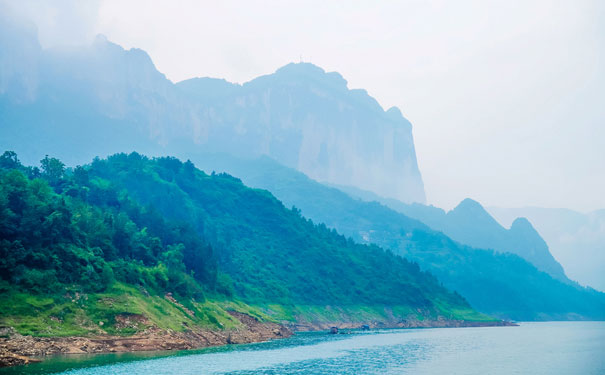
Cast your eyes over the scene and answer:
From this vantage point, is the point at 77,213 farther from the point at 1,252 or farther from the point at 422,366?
the point at 422,366

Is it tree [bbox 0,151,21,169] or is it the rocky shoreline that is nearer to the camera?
the rocky shoreline

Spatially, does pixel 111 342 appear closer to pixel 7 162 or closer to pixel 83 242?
pixel 83 242

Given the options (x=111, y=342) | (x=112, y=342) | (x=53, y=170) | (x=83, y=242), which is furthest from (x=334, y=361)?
(x=53, y=170)

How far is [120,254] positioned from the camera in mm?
134375

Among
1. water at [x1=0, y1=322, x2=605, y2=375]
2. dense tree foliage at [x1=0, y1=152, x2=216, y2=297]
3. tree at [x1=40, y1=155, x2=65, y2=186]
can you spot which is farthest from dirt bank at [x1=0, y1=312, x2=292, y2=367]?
tree at [x1=40, y1=155, x2=65, y2=186]

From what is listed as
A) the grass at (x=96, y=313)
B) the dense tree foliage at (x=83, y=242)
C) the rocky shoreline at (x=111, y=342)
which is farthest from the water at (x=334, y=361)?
the dense tree foliage at (x=83, y=242)

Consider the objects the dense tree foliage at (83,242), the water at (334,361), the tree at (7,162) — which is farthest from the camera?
the tree at (7,162)

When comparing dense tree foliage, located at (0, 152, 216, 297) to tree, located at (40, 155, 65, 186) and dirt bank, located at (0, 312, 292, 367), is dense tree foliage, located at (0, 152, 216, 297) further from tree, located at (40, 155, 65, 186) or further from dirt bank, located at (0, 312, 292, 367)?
dirt bank, located at (0, 312, 292, 367)

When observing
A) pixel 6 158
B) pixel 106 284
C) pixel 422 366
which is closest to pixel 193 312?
pixel 106 284

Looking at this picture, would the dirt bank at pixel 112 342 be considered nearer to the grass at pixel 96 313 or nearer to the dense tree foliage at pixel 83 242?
the grass at pixel 96 313

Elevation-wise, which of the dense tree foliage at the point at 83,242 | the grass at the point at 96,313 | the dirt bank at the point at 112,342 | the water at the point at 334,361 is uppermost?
the dense tree foliage at the point at 83,242

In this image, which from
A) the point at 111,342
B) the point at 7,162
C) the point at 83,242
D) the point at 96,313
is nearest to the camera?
the point at 111,342

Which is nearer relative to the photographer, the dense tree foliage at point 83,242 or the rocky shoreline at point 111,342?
the rocky shoreline at point 111,342

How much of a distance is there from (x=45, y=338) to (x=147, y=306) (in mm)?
26827
